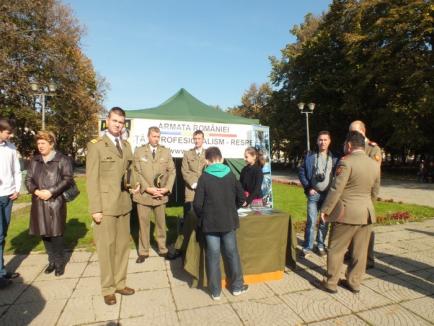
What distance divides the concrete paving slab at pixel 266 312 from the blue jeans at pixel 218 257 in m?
0.29

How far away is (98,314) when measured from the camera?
3.55 m

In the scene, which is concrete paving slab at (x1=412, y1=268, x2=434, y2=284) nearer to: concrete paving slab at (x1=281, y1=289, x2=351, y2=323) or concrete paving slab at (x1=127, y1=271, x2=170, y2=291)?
concrete paving slab at (x1=281, y1=289, x2=351, y2=323)

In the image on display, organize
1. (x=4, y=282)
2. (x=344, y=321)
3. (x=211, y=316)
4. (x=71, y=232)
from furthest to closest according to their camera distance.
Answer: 1. (x=71, y=232)
2. (x=4, y=282)
3. (x=211, y=316)
4. (x=344, y=321)

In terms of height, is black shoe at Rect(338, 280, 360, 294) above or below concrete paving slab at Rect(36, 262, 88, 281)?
above

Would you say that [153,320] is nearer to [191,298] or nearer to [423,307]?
[191,298]

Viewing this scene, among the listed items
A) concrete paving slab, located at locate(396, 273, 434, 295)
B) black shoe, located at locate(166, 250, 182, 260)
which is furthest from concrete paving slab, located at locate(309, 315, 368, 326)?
black shoe, located at locate(166, 250, 182, 260)

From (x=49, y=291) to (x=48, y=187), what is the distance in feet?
4.32

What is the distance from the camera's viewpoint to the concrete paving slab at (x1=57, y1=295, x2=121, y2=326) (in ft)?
11.3

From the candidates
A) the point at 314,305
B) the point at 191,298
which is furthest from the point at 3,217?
the point at 314,305

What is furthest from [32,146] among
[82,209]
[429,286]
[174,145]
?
[429,286]

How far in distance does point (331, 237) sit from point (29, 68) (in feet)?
72.9

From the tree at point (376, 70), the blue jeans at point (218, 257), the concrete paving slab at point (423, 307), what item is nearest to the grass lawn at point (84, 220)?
the blue jeans at point (218, 257)

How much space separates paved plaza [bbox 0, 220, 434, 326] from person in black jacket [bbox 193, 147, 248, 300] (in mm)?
334

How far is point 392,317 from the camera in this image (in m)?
3.44
